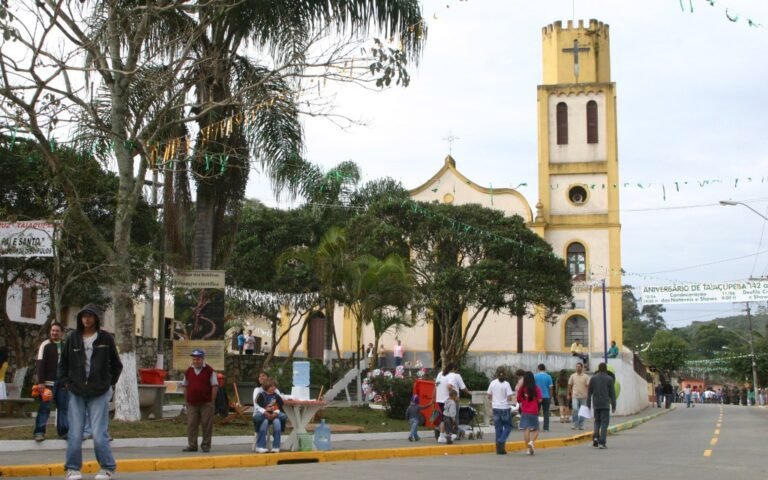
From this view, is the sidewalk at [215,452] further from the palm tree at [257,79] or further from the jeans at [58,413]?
the palm tree at [257,79]

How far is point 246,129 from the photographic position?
20.2 metres

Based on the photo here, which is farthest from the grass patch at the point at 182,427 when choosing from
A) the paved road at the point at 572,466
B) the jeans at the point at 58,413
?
the paved road at the point at 572,466

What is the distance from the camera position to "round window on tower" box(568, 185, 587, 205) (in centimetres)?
5028

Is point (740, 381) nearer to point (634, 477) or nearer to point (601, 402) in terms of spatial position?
point (601, 402)

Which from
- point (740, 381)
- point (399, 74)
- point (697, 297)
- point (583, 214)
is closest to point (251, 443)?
point (399, 74)

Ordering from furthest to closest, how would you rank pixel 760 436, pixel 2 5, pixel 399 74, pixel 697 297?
pixel 697 297 → pixel 760 436 → pixel 399 74 → pixel 2 5

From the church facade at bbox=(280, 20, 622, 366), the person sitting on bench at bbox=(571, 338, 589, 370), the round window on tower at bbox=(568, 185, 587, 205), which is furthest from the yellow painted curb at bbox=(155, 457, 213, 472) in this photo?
the round window on tower at bbox=(568, 185, 587, 205)

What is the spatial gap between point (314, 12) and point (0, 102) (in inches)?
278

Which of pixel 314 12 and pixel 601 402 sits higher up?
pixel 314 12

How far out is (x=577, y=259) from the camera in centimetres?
4984

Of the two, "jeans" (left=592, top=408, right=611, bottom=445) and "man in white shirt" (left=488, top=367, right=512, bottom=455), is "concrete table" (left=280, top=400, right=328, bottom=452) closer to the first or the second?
"man in white shirt" (left=488, top=367, right=512, bottom=455)

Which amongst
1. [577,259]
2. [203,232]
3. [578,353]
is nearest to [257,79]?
[203,232]

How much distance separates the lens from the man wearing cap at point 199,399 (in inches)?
555

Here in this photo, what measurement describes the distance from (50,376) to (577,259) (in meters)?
39.4
